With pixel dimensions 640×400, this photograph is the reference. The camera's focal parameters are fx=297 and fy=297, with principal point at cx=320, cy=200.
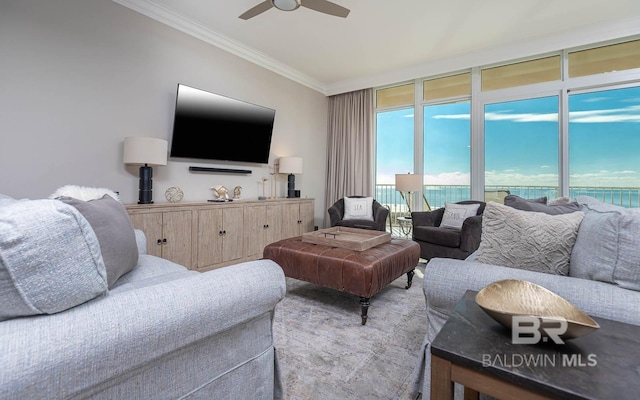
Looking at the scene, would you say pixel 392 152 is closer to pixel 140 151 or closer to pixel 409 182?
pixel 409 182

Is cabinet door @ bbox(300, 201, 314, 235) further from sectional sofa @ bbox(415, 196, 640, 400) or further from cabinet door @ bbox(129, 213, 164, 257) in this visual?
sectional sofa @ bbox(415, 196, 640, 400)

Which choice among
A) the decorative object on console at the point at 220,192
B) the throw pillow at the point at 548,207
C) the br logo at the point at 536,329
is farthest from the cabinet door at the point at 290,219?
the br logo at the point at 536,329

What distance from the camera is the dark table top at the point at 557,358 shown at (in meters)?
0.62

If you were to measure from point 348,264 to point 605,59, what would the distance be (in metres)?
4.19

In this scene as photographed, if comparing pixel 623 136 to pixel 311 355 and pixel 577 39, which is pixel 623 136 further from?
pixel 311 355

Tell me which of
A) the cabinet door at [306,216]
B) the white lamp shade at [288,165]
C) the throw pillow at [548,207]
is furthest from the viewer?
the cabinet door at [306,216]

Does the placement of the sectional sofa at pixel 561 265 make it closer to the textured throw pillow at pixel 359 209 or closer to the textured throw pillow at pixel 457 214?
the textured throw pillow at pixel 457 214

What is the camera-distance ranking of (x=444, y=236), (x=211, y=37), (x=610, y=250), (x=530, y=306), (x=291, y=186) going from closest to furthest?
(x=530, y=306)
(x=610, y=250)
(x=444, y=236)
(x=211, y=37)
(x=291, y=186)

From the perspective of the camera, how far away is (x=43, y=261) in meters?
0.70

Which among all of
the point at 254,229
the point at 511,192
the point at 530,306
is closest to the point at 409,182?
the point at 511,192

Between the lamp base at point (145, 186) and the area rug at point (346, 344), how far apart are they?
5.46 ft

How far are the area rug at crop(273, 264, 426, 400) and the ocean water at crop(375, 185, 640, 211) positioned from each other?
2.45m

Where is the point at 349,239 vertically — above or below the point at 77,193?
below

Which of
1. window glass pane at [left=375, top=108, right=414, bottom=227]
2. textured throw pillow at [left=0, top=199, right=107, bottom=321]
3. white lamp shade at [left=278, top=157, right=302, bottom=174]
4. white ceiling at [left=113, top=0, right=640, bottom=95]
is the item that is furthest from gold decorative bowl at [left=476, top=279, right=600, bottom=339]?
window glass pane at [left=375, top=108, right=414, bottom=227]
